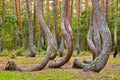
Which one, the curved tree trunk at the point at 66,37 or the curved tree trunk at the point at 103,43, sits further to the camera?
the curved tree trunk at the point at 66,37

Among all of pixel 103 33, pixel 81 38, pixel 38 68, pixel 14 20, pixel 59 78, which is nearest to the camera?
pixel 59 78

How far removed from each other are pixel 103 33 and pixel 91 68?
1424mm

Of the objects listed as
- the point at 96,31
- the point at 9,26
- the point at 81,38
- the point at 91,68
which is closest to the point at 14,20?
the point at 9,26

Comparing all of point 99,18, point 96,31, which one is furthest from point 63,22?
point 99,18

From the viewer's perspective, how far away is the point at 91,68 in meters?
13.2

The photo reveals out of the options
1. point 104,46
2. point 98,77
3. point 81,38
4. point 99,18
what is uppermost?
point 99,18

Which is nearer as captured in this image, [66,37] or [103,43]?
[103,43]

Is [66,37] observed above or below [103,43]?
below

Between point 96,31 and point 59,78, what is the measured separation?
5.55 m

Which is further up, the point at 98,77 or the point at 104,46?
the point at 104,46

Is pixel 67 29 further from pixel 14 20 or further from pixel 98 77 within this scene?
pixel 14 20

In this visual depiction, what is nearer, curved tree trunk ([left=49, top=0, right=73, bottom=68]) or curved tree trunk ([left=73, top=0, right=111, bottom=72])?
curved tree trunk ([left=73, top=0, right=111, bottom=72])

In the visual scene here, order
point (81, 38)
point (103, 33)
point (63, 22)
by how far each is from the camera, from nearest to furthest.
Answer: point (103, 33)
point (63, 22)
point (81, 38)

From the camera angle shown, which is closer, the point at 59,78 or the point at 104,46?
the point at 59,78
